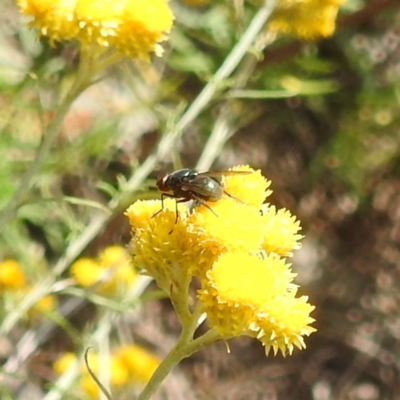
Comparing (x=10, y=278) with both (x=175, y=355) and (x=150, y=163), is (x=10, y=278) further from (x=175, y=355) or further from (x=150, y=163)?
(x=175, y=355)

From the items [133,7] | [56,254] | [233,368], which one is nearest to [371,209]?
[233,368]

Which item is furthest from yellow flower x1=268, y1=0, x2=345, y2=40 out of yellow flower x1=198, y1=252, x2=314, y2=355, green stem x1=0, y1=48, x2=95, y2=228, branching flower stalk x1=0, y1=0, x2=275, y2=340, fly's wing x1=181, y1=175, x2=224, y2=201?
yellow flower x1=198, y1=252, x2=314, y2=355

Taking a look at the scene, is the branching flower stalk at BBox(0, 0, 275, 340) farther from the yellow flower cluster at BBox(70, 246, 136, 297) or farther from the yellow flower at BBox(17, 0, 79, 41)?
the yellow flower at BBox(17, 0, 79, 41)

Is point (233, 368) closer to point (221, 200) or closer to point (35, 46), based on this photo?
point (35, 46)

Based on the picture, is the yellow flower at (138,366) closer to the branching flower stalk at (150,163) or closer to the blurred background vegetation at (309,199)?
the branching flower stalk at (150,163)

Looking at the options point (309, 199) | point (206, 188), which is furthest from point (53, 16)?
point (309, 199)

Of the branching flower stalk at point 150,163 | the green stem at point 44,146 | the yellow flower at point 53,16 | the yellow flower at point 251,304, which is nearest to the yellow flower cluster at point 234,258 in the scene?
the yellow flower at point 251,304
